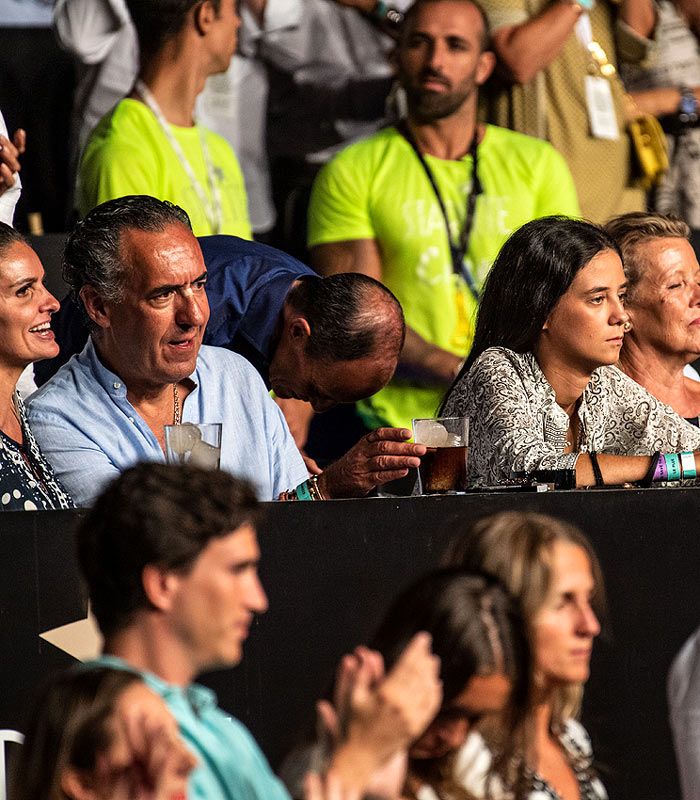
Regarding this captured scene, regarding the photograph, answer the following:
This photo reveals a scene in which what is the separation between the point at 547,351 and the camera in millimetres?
3420

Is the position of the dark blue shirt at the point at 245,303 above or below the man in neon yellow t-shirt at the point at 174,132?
below

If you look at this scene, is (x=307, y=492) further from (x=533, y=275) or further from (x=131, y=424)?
(x=533, y=275)

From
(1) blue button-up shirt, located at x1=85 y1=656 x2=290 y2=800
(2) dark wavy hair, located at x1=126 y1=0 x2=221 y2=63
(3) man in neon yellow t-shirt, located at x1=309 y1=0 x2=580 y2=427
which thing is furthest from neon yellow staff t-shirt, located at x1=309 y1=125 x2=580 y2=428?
(1) blue button-up shirt, located at x1=85 y1=656 x2=290 y2=800

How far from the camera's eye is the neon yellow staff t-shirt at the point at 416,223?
15.5 ft

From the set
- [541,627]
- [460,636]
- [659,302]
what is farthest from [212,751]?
[659,302]

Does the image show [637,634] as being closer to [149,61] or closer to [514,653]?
[514,653]

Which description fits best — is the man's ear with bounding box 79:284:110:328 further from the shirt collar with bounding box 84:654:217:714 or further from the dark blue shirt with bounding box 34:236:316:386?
the shirt collar with bounding box 84:654:217:714

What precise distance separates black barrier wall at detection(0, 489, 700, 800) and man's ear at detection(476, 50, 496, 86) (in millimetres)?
2328

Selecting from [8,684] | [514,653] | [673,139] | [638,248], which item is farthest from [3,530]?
[673,139]

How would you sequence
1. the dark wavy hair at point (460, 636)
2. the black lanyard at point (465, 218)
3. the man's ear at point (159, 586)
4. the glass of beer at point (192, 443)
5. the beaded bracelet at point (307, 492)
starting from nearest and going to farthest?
the man's ear at point (159, 586), the dark wavy hair at point (460, 636), the glass of beer at point (192, 443), the beaded bracelet at point (307, 492), the black lanyard at point (465, 218)

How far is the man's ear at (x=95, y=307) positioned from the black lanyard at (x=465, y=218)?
173cm

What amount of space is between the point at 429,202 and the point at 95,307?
1.72 metres

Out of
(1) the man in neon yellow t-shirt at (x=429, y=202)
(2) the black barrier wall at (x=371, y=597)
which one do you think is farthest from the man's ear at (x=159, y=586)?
(1) the man in neon yellow t-shirt at (x=429, y=202)

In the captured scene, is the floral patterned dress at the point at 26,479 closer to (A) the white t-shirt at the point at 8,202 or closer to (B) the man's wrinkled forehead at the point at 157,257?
(B) the man's wrinkled forehead at the point at 157,257
